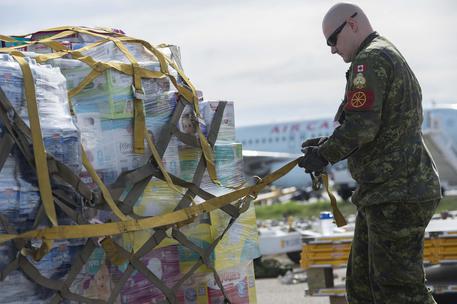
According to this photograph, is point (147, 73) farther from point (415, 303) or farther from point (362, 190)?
point (415, 303)

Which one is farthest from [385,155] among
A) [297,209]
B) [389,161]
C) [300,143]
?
[300,143]

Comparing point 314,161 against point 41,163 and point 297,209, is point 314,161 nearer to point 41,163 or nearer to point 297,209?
point 41,163

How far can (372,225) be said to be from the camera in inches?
190

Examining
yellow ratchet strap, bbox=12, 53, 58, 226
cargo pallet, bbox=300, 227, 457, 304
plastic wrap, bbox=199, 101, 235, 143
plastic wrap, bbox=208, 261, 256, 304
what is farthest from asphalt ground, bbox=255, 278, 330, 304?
yellow ratchet strap, bbox=12, 53, 58, 226

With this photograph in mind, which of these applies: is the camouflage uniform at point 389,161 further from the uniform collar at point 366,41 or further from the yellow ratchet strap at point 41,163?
the yellow ratchet strap at point 41,163

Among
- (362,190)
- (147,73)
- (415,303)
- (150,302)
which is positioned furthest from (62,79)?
(415,303)

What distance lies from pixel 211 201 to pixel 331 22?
1179mm

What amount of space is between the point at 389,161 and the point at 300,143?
3442 cm

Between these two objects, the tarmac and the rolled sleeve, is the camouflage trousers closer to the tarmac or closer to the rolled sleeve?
the rolled sleeve

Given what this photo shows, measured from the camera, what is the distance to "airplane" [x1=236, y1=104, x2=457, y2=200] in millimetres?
28250

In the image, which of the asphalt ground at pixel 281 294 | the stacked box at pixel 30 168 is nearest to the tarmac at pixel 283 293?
the asphalt ground at pixel 281 294

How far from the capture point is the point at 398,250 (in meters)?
4.75

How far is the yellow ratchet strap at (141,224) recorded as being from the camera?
13.4 feet

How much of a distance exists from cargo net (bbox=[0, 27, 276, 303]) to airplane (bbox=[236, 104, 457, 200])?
872 inches
